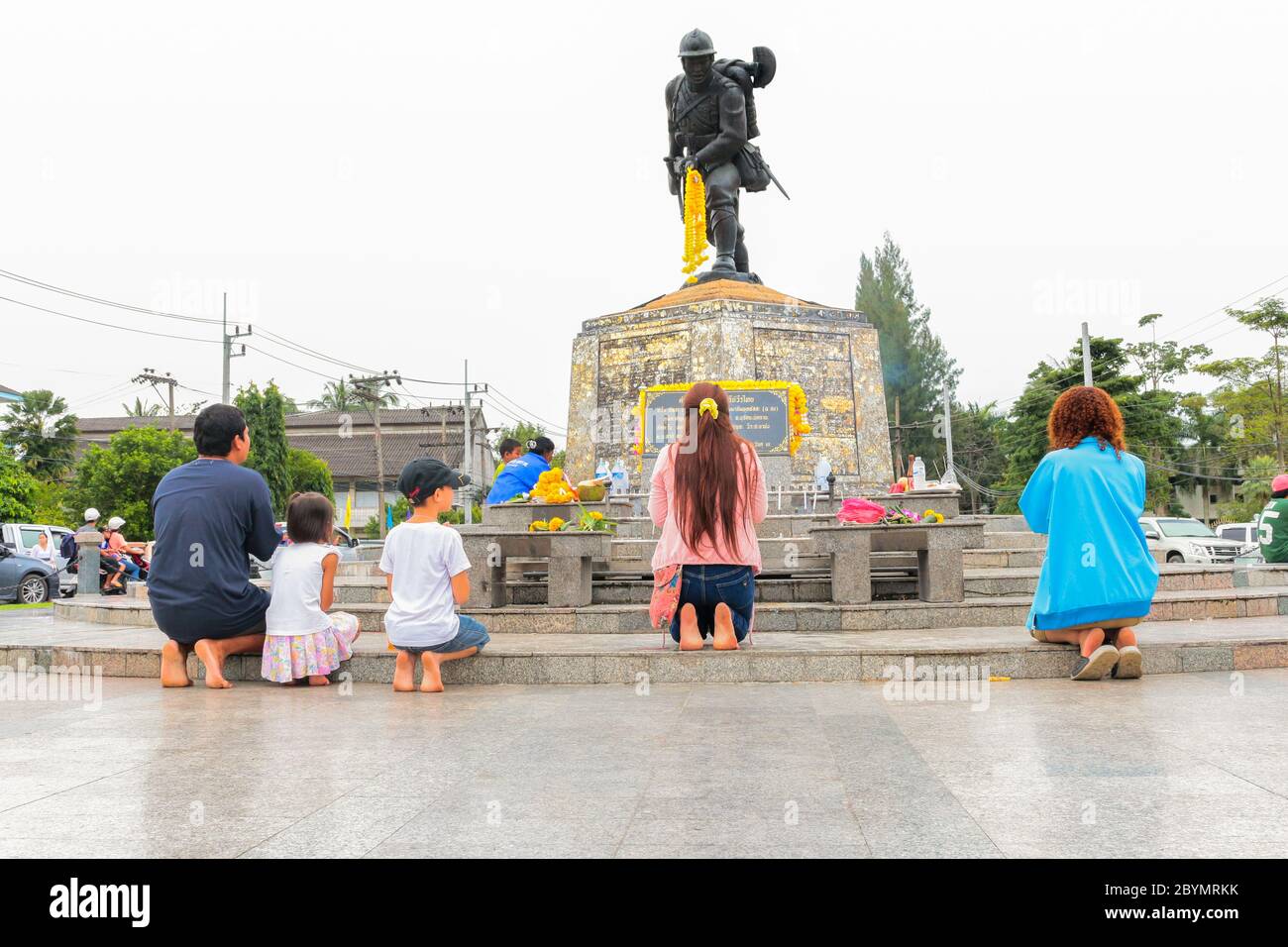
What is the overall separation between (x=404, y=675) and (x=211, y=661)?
1.26 meters

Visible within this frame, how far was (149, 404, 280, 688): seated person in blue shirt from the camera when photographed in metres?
6.18

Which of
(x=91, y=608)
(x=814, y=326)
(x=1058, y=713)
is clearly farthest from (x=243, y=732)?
(x=814, y=326)

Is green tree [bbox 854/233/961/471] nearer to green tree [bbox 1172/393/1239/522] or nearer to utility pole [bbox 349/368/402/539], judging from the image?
green tree [bbox 1172/393/1239/522]

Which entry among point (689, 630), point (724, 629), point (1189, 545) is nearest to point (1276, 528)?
point (1189, 545)

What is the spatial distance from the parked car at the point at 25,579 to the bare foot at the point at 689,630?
53.1 ft

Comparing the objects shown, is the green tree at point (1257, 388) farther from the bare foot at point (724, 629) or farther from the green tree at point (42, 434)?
the green tree at point (42, 434)

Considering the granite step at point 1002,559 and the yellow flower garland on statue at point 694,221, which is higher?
the yellow flower garland on statue at point 694,221

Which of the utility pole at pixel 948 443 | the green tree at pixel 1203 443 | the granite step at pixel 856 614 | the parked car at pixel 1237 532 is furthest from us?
the green tree at pixel 1203 443

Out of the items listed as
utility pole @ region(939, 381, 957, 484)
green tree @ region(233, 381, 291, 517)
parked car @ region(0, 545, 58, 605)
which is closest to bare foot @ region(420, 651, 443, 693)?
utility pole @ region(939, 381, 957, 484)

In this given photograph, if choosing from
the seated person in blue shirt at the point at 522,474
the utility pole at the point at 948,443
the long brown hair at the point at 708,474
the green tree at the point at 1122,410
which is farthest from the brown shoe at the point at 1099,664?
the green tree at the point at 1122,410

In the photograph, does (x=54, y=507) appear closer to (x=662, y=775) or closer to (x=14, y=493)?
(x=14, y=493)

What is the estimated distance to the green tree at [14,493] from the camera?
25328 mm

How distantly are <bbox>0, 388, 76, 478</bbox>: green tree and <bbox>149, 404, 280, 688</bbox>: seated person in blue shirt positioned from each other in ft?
148

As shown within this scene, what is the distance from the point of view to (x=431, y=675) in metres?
5.97
